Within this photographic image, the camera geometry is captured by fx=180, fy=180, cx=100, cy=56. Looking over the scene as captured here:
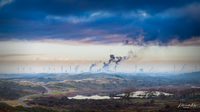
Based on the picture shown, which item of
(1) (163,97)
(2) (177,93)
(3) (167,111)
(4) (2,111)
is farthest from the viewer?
(2) (177,93)

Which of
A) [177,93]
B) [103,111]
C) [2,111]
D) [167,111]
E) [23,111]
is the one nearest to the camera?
[2,111]

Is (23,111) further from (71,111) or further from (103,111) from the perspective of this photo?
(103,111)

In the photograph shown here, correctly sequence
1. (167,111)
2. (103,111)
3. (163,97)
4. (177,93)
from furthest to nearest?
1. (177,93)
2. (163,97)
3. (103,111)
4. (167,111)

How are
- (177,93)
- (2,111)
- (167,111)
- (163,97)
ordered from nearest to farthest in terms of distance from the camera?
1. (2,111)
2. (167,111)
3. (163,97)
4. (177,93)

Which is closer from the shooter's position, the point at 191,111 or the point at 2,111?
the point at 2,111

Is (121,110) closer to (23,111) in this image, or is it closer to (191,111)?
(191,111)

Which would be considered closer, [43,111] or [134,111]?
[43,111]

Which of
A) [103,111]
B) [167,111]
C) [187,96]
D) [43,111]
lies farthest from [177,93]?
[43,111]

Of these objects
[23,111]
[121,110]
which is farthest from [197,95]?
[23,111]

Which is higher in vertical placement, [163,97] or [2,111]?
[2,111]
